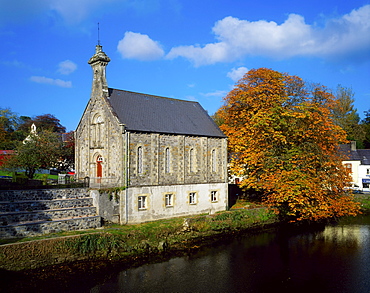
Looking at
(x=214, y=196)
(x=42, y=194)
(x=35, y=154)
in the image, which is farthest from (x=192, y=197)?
(x=35, y=154)

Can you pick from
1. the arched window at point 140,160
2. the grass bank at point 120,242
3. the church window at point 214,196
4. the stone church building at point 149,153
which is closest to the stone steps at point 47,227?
the grass bank at point 120,242

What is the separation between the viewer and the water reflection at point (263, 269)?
1758 cm

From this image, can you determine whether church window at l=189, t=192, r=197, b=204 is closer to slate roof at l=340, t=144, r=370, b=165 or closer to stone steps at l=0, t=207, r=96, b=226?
stone steps at l=0, t=207, r=96, b=226

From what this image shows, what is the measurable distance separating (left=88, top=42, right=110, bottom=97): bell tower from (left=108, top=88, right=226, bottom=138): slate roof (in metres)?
1.02

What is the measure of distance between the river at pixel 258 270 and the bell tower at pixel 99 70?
1712 cm

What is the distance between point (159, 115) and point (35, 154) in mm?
14185

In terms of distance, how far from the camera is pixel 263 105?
3319 cm

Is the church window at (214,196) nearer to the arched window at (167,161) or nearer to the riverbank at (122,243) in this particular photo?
the riverbank at (122,243)

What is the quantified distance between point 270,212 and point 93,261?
756 inches

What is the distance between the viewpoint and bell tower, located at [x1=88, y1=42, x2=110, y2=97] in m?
30.0

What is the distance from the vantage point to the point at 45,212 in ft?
76.3

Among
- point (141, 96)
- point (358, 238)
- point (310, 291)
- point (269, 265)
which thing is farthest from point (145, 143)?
point (358, 238)

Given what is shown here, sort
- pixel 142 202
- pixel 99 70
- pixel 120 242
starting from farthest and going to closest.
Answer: pixel 99 70
pixel 142 202
pixel 120 242

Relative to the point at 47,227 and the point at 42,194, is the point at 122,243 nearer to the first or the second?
the point at 47,227
